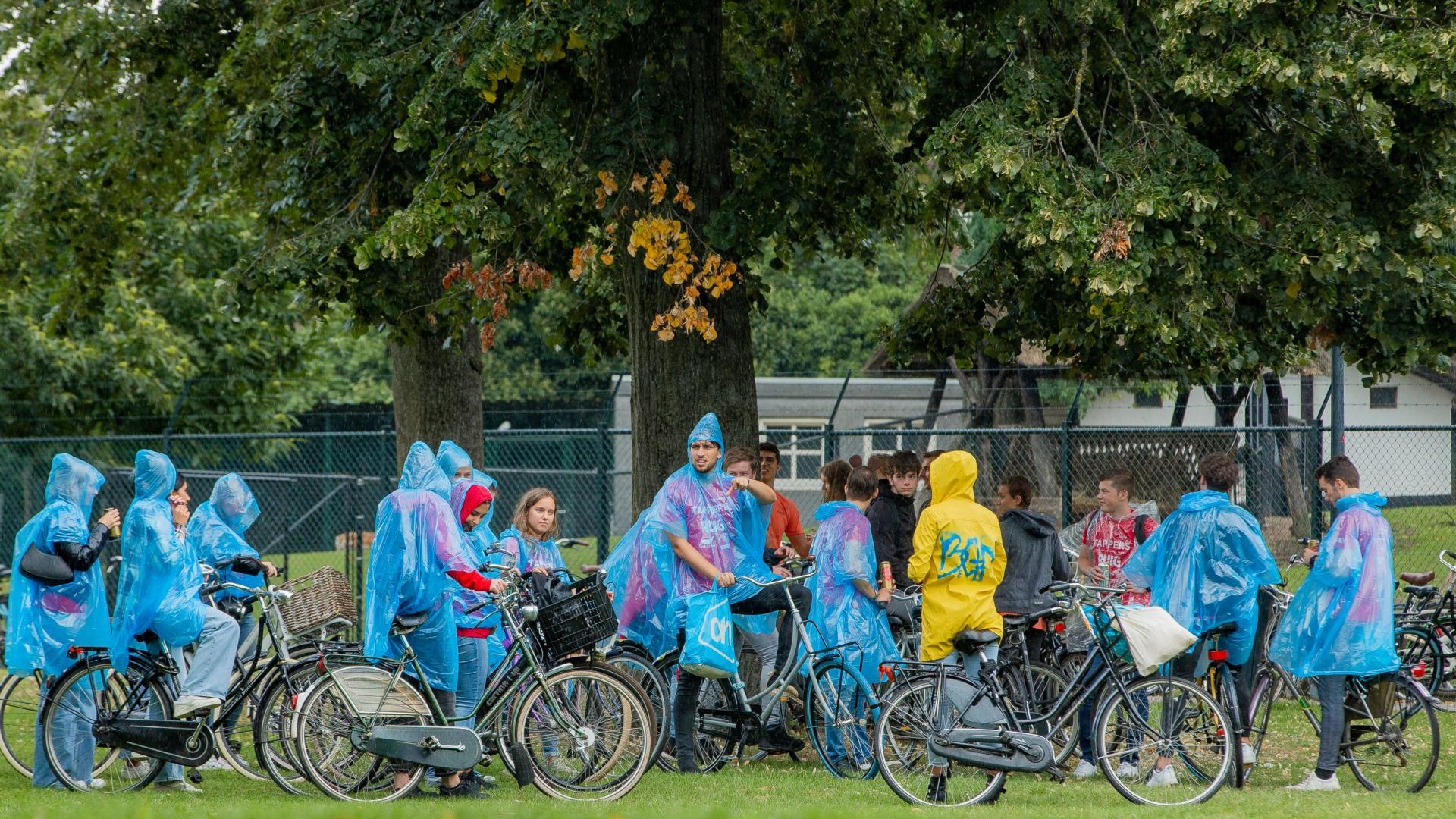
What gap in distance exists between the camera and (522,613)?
7664 millimetres

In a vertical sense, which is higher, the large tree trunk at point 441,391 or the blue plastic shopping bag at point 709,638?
the large tree trunk at point 441,391

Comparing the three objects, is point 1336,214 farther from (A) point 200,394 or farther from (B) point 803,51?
(A) point 200,394

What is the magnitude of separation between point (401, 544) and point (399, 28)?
4342mm

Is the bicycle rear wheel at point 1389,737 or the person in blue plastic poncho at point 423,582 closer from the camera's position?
the person in blue plastic poncho at point 423,582

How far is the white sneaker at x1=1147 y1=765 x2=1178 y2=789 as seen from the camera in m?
7.38

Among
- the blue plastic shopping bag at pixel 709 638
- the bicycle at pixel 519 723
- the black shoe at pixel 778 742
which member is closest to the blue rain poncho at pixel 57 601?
the bicycle at pixel 519 723

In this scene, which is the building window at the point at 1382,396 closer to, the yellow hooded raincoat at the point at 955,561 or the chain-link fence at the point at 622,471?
the chain-link fence at the point at 622,471

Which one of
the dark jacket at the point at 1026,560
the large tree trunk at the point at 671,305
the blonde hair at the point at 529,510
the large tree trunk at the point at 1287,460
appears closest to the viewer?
the dark jacket at the point at 1026,560

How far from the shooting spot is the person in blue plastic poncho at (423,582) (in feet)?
24.7

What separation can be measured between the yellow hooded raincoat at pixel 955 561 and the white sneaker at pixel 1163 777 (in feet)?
3.28

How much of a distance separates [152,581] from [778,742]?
3.46m

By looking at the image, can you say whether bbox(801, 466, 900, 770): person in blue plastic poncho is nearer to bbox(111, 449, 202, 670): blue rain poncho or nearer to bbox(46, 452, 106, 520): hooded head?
bbox(111, 449, 202, 670): blue rain poncho

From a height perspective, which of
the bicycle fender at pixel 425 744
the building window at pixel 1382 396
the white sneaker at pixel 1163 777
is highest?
the building window at pixel 1382 396

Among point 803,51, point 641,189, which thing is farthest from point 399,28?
point 803,51
